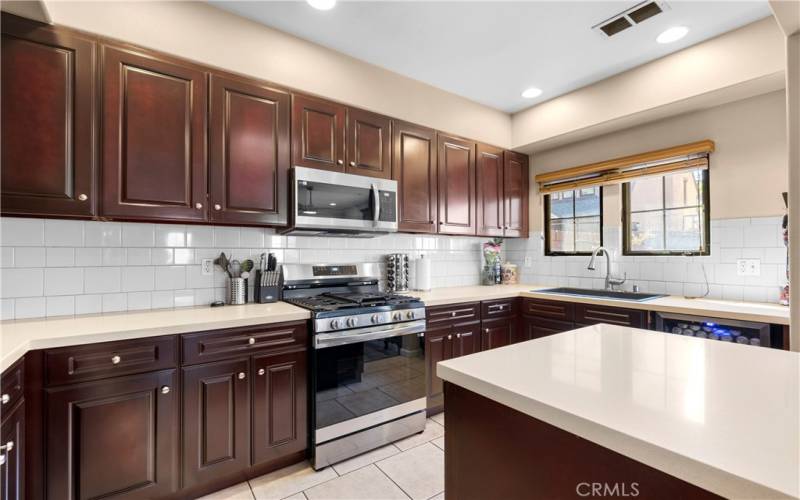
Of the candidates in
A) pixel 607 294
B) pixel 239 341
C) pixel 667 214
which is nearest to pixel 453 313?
pixel 607 294

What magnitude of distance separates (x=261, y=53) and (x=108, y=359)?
1871 mm

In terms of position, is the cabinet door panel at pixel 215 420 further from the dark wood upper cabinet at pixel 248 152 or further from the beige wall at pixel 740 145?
the beige wall at pixel 740 145

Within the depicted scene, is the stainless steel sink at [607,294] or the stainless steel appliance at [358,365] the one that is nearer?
the stainless steel appliance at [358,365]

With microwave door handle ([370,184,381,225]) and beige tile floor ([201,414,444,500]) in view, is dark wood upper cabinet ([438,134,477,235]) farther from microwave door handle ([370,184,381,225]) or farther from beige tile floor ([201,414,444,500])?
beige tile floor ([201,414,444,500])

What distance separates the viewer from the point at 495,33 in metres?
2.32

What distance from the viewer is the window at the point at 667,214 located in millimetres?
2762

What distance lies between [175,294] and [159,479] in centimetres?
98

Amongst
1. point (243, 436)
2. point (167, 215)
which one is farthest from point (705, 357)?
point (167, 215)

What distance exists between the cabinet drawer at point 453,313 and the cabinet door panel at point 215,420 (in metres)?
1.30

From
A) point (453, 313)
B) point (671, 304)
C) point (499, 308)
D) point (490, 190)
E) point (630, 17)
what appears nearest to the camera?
point (630, 17)

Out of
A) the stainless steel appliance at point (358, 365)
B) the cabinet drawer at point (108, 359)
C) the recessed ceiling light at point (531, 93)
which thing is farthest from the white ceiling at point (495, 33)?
the cabinet drawer at point (108, 359)

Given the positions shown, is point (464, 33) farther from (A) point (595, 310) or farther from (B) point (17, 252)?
(B) point (17, 252)

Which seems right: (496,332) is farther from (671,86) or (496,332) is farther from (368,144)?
(671,86)

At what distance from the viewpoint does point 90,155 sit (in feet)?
5.83
